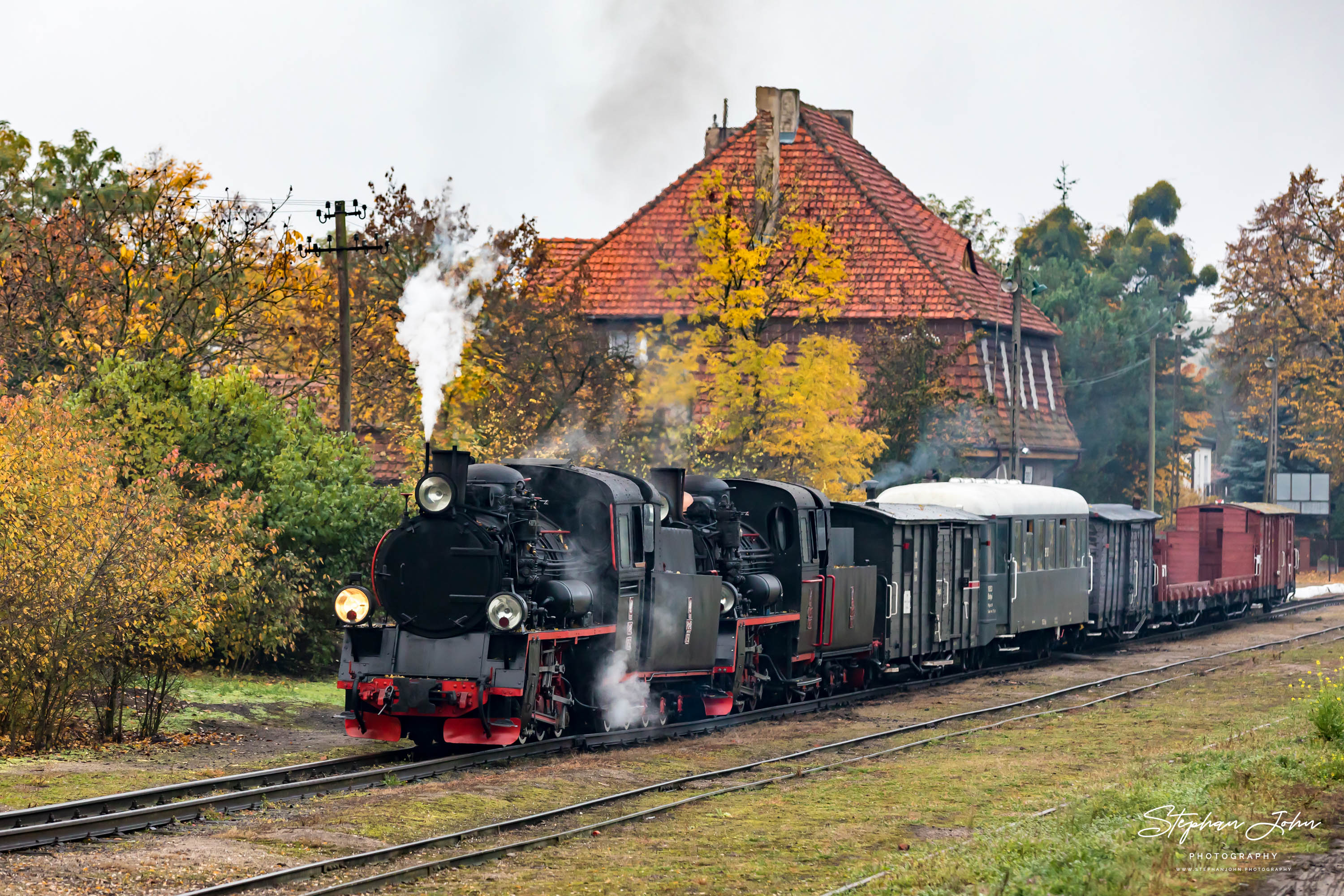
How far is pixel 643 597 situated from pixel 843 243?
3051 centimetres

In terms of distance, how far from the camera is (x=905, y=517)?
2416 cm

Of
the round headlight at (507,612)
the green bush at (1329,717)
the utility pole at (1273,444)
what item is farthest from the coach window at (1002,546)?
the utility pole at (1273,444)

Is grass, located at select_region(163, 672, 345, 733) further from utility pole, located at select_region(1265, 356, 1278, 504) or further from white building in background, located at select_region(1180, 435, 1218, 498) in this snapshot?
white building in background, located at select_region(1180, 435, 1218, 498)

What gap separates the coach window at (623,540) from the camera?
16653mm

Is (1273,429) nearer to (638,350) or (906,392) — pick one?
(906,392)

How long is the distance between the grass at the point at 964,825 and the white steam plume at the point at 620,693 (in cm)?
260

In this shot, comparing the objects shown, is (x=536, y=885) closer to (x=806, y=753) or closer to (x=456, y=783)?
(x=456, y=783)

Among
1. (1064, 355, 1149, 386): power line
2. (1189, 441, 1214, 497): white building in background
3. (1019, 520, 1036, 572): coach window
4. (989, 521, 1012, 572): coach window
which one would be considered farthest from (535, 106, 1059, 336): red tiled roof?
(1189, 441, 1214, 497): white building in background

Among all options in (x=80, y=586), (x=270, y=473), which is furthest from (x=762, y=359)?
(x=80, y=586)

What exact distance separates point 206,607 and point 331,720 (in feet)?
8.23

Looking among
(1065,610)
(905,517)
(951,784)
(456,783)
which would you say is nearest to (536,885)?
(456,783)

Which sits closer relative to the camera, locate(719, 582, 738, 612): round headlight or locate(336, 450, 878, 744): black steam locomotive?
locate(336, 450, 878, 744): black steam locomotive

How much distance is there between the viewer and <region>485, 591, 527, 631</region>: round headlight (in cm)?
1511

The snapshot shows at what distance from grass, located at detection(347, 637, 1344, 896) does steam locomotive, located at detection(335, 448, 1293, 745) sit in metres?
1.88
